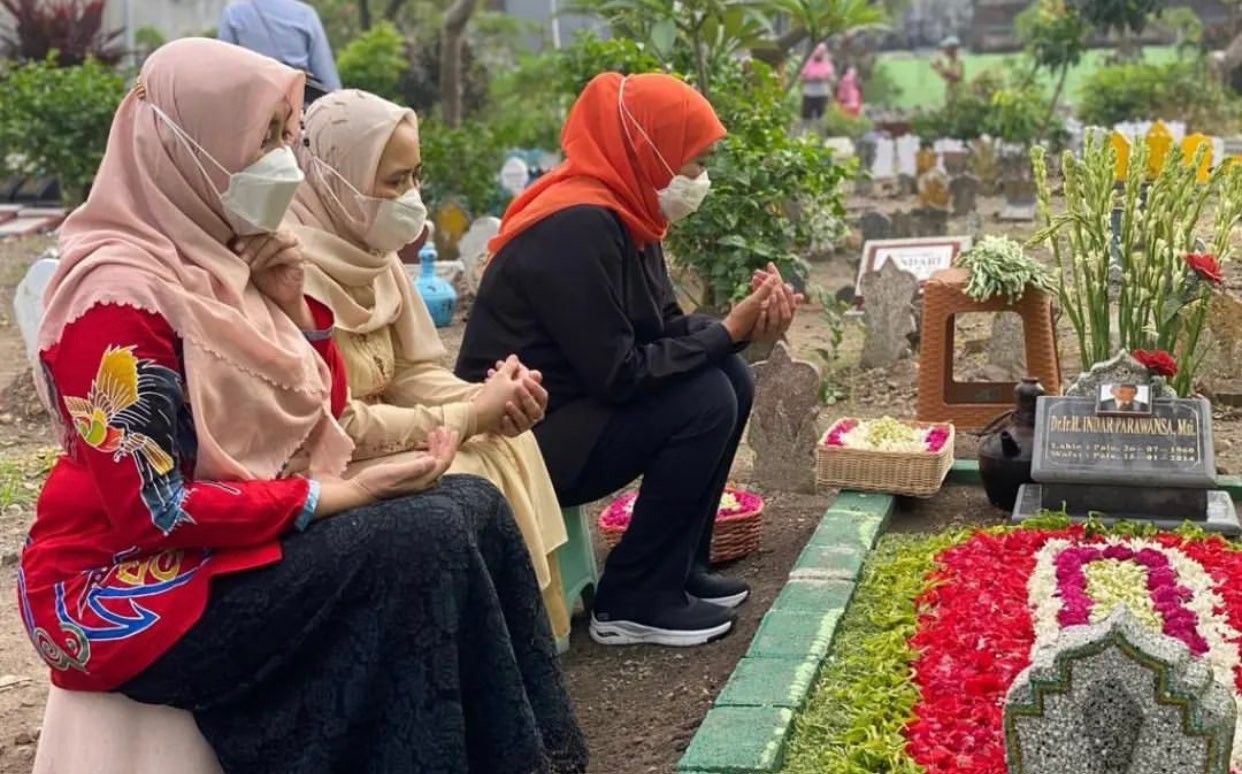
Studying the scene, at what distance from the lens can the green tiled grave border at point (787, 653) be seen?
131 inches

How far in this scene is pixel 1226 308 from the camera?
7.27m

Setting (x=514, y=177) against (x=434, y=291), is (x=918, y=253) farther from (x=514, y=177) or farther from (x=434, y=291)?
(x=514, y=177)

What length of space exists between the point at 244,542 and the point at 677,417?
172 cm

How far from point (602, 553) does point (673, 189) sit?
1303 millimetres

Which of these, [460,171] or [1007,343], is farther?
[460,171]

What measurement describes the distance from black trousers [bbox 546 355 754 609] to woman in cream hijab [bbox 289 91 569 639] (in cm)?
49

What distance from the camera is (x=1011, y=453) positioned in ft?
17.5

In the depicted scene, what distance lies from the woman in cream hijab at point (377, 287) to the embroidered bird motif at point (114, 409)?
86 centimetres

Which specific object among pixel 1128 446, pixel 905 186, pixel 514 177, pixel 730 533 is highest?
pixel 1128 446

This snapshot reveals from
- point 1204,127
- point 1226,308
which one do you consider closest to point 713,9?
point 1226,308

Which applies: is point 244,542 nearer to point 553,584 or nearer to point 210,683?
point 210,683

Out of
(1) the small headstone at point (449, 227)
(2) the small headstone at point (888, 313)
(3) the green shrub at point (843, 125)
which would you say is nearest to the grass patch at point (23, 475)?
(2) the small headstone at point (888, 313)

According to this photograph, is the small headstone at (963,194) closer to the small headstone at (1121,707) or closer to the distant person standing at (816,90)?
the distant person standing at (816,90)

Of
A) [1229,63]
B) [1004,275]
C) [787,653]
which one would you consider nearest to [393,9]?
[1229,63]
